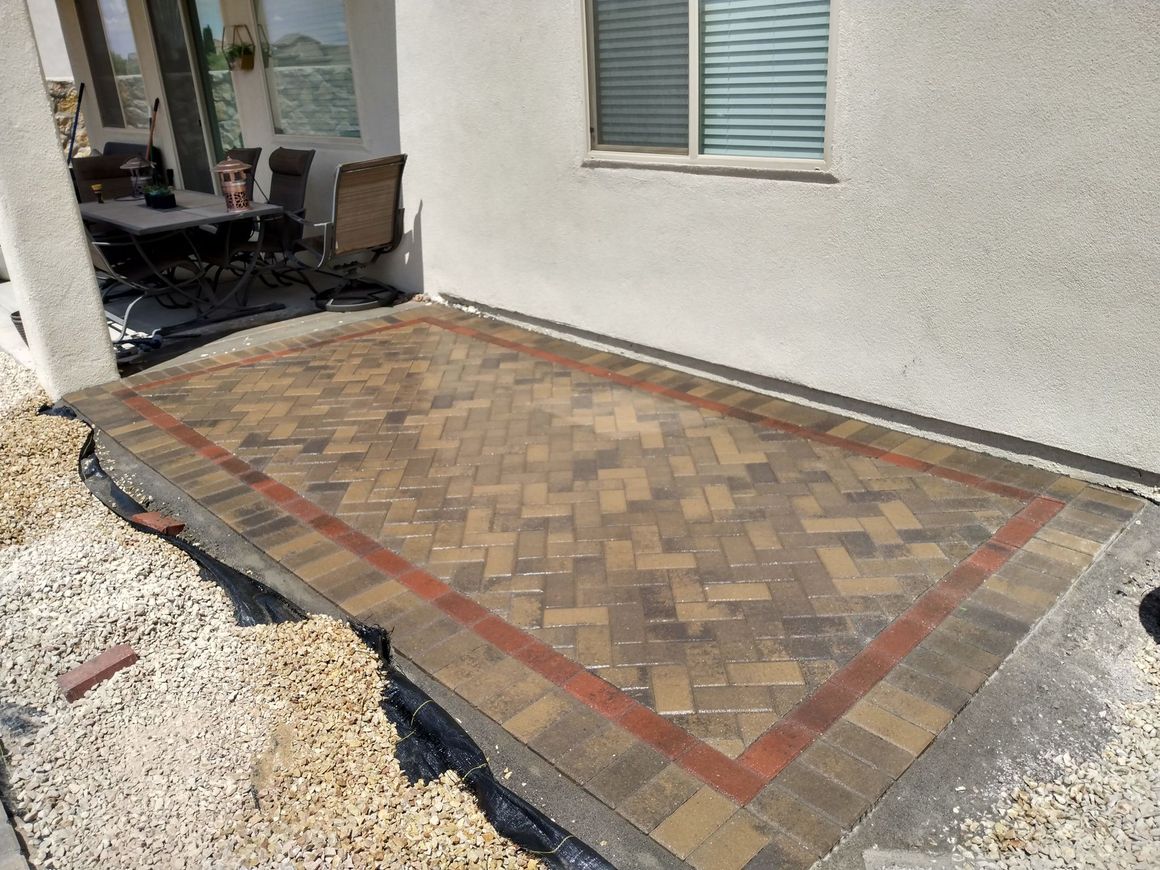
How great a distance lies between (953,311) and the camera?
379 centimetres


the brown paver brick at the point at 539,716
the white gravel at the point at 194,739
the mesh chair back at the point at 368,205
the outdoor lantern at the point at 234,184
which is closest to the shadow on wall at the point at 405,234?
the mesh chair back at the point at 368,205

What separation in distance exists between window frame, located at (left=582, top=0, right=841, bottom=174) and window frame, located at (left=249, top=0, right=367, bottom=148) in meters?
2.46

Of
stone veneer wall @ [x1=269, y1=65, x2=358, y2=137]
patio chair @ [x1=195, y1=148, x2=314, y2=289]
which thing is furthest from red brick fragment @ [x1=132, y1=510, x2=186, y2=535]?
stone veneer wall @ [x1=269, y1=65, x2=358, y2=137]

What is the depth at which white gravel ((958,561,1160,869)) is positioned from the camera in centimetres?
203

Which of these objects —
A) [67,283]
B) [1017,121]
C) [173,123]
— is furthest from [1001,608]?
[173,123]

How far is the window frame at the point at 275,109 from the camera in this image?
666cm

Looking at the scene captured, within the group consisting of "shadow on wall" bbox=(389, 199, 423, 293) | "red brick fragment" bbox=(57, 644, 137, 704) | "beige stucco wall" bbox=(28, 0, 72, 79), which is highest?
"beige stucco wall" bbox=(28, 0, 72, 79)

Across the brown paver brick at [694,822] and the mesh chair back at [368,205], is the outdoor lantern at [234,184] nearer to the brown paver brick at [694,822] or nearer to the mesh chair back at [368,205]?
the mesh chair back at [368,205]

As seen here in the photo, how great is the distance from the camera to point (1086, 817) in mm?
2125

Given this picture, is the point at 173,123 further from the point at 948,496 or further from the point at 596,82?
the point at 948,496

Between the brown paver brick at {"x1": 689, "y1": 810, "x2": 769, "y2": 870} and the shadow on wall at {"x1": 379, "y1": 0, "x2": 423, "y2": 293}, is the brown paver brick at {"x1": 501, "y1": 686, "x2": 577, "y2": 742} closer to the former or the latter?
the brown paver brick at {"x1": 689, "y1": 810, "x2": 769, "y2": 870}

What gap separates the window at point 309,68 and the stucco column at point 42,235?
8.93ft

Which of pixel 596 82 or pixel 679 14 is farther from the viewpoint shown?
pixel 596 82

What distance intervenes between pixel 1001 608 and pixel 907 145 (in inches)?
78.5
